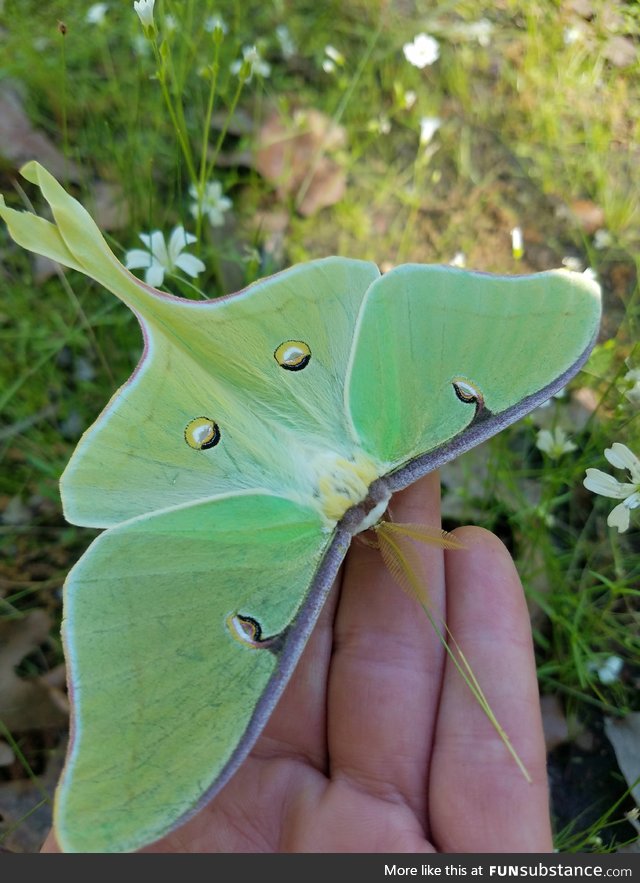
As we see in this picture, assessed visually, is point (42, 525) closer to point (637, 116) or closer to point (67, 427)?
point (67, 427)

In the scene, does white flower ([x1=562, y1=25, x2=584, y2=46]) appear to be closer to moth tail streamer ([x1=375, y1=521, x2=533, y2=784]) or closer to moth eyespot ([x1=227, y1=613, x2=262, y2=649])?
moth tail streamer ([x1=375, y1=521, x2=533, y2=784])

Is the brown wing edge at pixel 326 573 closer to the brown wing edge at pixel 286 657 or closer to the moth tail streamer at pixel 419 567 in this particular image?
the brown wing edge at pixel 286 657

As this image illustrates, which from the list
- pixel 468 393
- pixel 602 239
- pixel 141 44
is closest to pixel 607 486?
pixel 468 393

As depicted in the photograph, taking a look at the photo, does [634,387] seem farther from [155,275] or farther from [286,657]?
[155,275]

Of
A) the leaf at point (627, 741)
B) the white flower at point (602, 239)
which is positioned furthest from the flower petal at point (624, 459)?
the white flower at point (602, 239)

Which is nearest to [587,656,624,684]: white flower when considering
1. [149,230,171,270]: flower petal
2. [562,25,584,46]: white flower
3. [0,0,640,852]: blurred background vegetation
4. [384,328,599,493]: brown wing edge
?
[0,0,640,852]: blurred background vegetation

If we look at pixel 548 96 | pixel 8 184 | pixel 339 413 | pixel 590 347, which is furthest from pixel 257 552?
pixel 548 96
